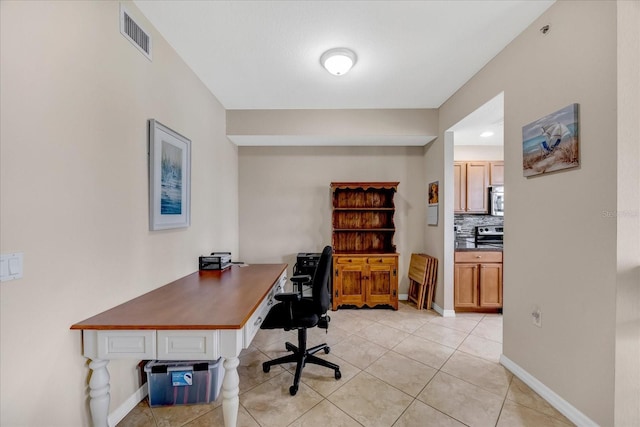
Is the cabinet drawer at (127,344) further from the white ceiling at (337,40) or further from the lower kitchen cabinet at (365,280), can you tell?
the lower kitchen cabinet at (365,280)

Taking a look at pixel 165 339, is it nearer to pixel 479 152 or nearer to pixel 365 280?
pixel 365 280

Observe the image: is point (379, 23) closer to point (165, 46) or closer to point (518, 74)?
point (518, 74)

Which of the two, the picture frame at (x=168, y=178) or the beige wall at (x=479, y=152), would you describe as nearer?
the picture frame at (x=168, y=178)

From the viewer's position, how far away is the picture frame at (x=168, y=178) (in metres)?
1.85

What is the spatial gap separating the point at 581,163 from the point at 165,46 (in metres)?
3.05

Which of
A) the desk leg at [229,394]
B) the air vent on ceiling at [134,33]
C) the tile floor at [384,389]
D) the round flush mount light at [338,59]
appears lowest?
the tile floor at [384,389]

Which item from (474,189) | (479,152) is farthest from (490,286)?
(479,152)

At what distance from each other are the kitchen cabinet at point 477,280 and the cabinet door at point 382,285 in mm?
782

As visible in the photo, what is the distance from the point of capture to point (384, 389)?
1.91m

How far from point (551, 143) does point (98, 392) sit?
3.08 meters

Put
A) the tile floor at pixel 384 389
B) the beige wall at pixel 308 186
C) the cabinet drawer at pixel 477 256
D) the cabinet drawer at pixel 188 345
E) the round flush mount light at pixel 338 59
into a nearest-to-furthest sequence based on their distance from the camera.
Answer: the cabinet drawer at pixel 188 345, the tile floor at pixel 384 389, the round flush mount light at pixel 338 59, the cabinet drawer at pixel 477 256, the beige wall at pixel 308 186

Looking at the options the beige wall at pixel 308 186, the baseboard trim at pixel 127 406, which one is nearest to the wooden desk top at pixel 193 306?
the baseboard trim at pixel 127 406

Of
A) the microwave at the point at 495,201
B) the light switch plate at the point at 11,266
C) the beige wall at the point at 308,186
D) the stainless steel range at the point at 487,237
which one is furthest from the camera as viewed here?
the microwave at the point at 495,201

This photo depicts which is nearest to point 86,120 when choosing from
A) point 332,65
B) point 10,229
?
point 10,229
